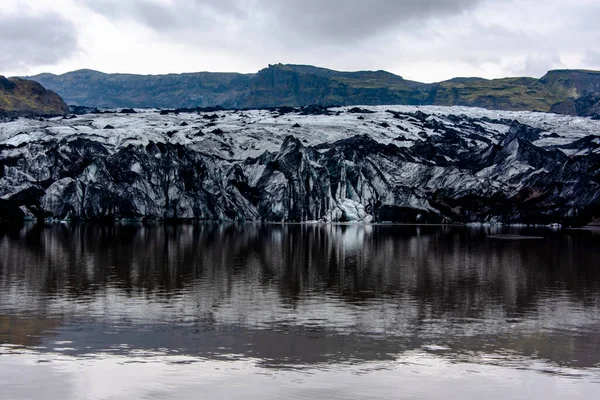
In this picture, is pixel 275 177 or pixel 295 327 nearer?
pixel 295 327

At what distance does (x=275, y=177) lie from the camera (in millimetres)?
124188

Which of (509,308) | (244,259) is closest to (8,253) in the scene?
(244,259)

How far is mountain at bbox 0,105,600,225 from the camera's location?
117 metres

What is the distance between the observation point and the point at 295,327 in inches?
1136

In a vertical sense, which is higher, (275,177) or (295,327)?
(275,177)

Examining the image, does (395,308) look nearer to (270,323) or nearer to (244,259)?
(270,323)

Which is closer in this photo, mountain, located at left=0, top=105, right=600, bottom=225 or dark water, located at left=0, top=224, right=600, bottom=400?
dark water, located at left=0, top=224, right=600, bottom=400

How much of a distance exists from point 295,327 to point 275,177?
95837 millimetres

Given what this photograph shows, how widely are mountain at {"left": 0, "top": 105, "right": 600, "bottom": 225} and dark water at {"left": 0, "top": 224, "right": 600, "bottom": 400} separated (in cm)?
6106

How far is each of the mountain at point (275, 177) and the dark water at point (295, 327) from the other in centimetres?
6106

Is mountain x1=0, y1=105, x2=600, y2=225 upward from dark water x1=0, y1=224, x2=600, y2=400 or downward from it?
upward

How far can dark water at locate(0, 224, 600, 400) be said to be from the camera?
20.9m

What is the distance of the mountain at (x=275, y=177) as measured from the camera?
117 metres

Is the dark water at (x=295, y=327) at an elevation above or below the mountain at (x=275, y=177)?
below
